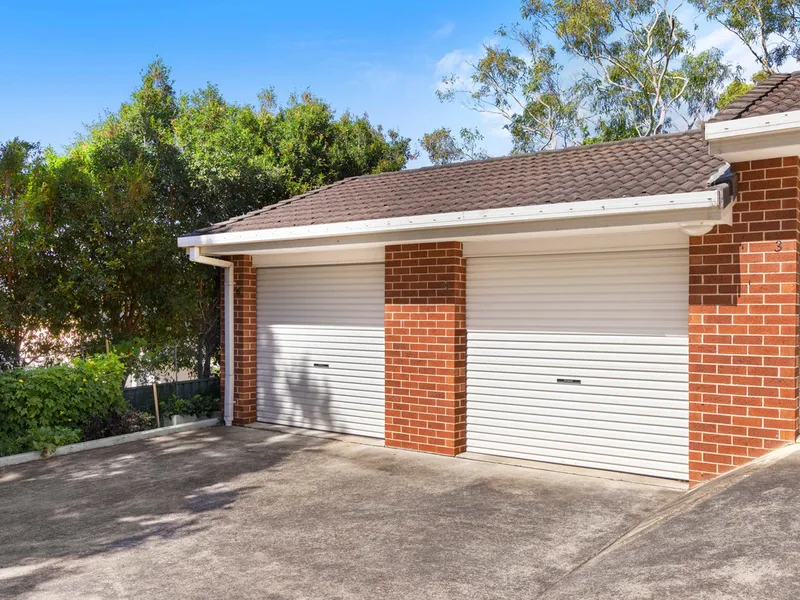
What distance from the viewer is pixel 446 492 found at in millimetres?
6348

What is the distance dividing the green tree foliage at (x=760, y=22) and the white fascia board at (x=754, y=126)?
1873 centimetres

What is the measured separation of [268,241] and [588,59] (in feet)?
60.5

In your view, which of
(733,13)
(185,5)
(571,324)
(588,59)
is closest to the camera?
(571,324)

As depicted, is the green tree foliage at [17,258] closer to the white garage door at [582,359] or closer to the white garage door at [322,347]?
the white garage door at [322,347]

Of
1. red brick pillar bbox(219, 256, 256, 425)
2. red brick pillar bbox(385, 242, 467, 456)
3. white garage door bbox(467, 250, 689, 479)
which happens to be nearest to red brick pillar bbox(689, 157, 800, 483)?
white garage door bbox(467, 250, 689, 479)

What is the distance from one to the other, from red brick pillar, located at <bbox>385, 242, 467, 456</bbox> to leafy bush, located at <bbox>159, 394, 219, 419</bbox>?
376cm

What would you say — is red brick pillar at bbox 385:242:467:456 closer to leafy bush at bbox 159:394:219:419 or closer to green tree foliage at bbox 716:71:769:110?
leafy bush at bbox 159:394:219:419

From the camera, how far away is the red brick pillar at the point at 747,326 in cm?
580

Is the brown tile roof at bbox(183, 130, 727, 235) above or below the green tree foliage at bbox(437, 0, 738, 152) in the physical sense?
below

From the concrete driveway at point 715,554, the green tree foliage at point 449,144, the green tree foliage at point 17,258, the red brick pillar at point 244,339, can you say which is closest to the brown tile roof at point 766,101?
the concrete driveway at point 715,554

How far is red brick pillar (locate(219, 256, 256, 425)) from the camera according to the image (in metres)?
10.0

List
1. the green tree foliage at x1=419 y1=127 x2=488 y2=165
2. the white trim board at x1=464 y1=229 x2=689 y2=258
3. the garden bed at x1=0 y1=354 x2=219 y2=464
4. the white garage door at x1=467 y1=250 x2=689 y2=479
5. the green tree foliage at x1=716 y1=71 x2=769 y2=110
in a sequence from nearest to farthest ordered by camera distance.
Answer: the white trim board at x1=464 y1=229 x2=689 y2=258
the white garage door at x1=467 y1=250 x2=689 y2=479
the garden bed at x1=0 y1=354 x2=219 y2=464
the green tree foliage at x1=716 y1=71 x2=769 y2=110
the green tree foliage at x1=419 y1=127 x2=488 y2=165

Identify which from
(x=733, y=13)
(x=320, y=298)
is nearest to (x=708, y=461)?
(x=320, y=298)

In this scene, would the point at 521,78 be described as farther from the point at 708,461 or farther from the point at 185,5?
the point at 708,461
